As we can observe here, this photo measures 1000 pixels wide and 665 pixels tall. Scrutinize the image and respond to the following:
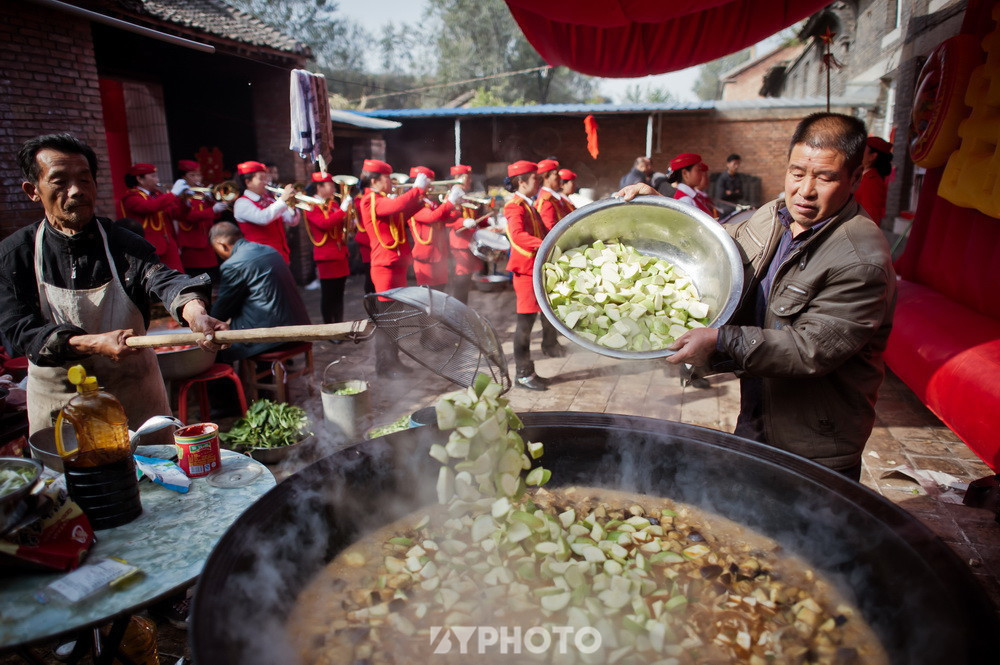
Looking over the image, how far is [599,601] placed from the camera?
1.55 m

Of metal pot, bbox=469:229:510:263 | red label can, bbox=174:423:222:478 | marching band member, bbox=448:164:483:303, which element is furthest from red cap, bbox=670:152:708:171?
red label can, bbox=174:423:222:478

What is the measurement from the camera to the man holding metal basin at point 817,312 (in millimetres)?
1836

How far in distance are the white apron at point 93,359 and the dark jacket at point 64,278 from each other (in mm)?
33

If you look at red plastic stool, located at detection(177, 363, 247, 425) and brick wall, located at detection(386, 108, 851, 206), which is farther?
brick wall, located at detection(386, 108, 851, 206)

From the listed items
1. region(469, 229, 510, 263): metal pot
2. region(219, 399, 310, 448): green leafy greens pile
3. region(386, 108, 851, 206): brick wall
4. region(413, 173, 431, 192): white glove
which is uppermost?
region(386, 108, 851, 206): brick wall

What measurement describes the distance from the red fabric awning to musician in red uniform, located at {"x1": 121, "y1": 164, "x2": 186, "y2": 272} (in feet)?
18.5

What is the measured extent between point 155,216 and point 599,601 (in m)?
7.78

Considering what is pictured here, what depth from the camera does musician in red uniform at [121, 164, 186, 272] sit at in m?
7.30

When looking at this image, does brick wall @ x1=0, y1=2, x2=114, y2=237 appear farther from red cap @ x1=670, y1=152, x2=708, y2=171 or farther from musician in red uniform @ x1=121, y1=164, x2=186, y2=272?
red cap @ x1=670, y1=152, x2=708, y2=171

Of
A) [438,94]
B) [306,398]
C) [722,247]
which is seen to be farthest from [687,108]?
[438,94]

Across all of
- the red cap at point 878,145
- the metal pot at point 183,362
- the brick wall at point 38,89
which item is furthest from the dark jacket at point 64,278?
the red cap at point 878,145

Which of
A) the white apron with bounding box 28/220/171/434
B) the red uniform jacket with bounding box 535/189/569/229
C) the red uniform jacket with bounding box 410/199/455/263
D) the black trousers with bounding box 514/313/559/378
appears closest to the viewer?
the white apron with bounding box 28/220/171/434

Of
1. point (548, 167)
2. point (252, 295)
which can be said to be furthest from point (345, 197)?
point (252, 295)

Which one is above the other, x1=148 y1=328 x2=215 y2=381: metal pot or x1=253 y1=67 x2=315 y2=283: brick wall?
x1=253 y1=67 x2=315 y2=283: brick wall
